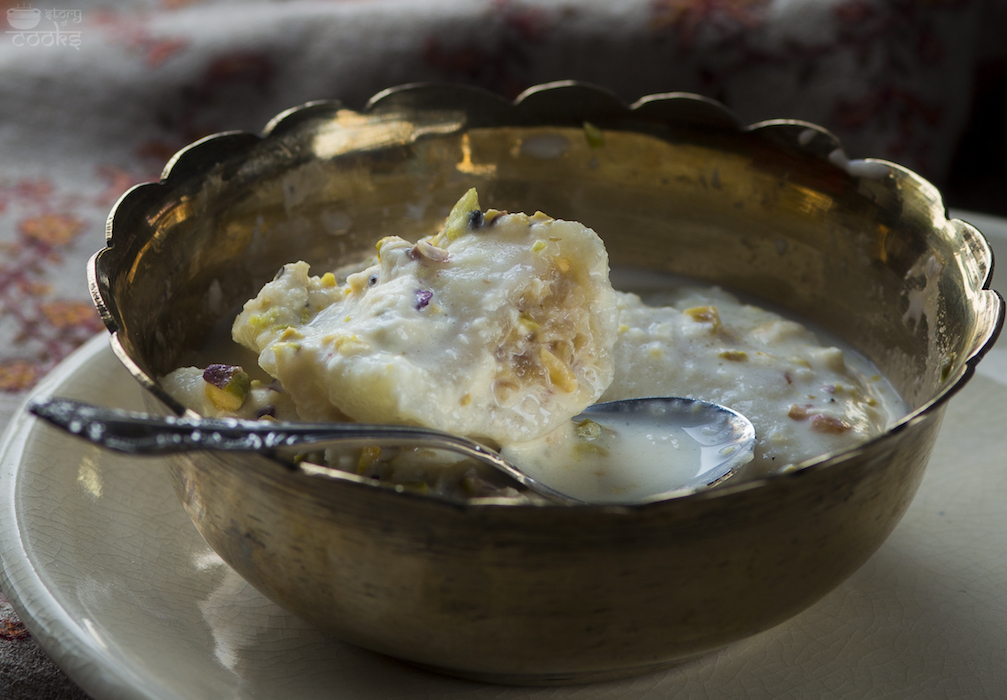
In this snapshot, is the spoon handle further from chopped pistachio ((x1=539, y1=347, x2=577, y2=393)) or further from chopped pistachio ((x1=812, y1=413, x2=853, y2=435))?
chopped pistachio ((x1=812, y1=413, x2=853, y2=435))

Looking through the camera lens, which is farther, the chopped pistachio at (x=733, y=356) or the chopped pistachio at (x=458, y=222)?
the chopped pistachio at (x=733, y=356)

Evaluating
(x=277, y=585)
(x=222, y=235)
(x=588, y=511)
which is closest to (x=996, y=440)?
(x=588, y=511)

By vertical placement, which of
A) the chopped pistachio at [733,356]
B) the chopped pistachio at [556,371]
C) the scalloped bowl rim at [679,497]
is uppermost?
the scalloped bowl rim at [679,497]

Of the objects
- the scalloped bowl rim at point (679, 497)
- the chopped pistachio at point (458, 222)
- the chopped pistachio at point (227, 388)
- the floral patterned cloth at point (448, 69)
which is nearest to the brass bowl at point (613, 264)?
the scalloped bowl rim at point (679, 497)

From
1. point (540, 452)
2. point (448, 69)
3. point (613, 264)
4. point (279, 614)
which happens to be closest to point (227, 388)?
point (279, 614)

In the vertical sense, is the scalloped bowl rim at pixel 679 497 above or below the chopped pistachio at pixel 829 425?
above

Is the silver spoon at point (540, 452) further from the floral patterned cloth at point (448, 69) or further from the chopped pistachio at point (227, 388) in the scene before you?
the floral patterned cloth at point (448, 69)

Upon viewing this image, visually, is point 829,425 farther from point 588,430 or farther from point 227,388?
point 227,388
